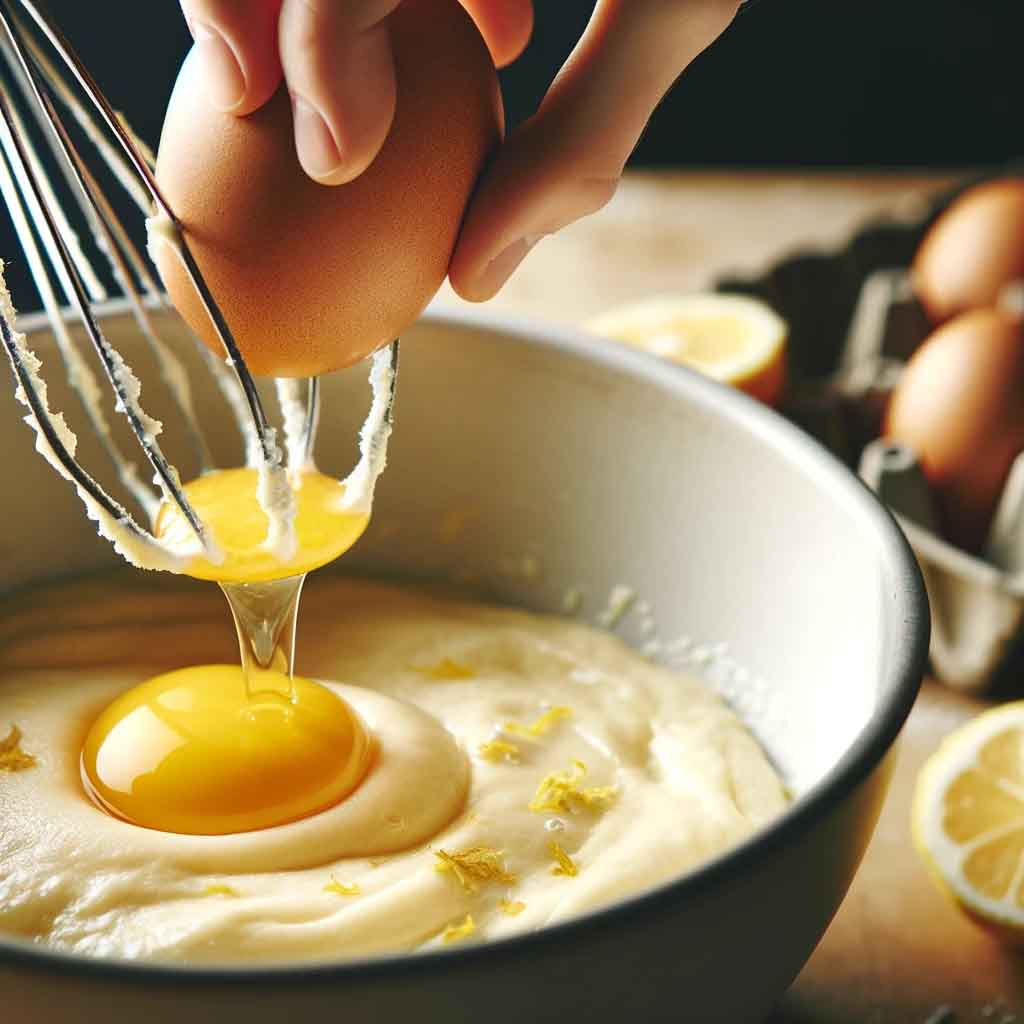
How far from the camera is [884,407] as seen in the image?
136 centimetres

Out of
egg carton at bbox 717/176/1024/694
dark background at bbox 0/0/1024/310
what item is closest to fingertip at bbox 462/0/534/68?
egg carton at bbox 717/176/1024/694

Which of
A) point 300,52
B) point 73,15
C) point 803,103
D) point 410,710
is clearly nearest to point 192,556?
point 410,710

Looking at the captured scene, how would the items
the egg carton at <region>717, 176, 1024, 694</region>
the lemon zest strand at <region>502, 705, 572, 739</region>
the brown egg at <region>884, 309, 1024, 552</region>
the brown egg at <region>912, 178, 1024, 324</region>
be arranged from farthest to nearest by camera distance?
the brown egg at <region>912, 178, 1024, 324</region>
the brown egg at <region>884, 309, 1024, 552</region>
the egg carton at <region>717, 176, 1024, 694</region>
the lemon zest strand at <region>502, 705, 572, 739</region>

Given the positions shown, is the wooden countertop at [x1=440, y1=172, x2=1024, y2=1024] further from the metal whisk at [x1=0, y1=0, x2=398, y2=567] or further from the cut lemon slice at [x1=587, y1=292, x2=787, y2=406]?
the metal whisk at [x1=0, y1=0, x2=398, y2=567]

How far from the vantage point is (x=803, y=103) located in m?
2.31

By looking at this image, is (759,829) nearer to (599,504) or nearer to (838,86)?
(599,504)

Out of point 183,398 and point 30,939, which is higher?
point 183,398

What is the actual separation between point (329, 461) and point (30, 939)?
0.49m

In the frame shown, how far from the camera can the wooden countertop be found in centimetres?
86

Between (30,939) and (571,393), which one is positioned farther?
(571,393)

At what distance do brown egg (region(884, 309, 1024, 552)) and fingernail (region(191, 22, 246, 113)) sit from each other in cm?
76

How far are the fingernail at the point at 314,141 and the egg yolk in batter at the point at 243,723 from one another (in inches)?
10.0

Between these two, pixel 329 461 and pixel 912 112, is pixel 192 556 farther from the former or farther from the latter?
pixel 912 112

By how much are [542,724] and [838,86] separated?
1646 mm
